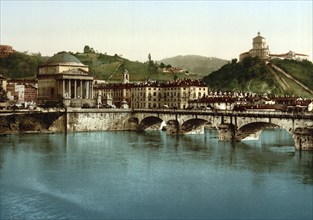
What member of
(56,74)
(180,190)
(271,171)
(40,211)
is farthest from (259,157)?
(56,74)

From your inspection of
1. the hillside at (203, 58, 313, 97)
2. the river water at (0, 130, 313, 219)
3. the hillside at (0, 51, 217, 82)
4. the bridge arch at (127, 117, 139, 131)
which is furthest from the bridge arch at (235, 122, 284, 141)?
the hillside at (0, 51, 217, 82)

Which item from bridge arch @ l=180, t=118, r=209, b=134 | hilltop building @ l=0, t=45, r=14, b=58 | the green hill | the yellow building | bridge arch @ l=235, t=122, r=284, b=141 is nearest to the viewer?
bridge arch @ l=235, t=122, r=284, b=141

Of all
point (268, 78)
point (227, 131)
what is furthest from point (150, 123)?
point (268, 78)

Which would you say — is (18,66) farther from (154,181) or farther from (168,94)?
(154,181)

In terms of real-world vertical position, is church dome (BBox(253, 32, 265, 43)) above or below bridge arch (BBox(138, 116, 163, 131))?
above

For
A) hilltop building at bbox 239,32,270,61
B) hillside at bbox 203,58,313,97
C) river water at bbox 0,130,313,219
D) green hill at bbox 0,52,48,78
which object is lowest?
river water at bbox 0,130,313,219

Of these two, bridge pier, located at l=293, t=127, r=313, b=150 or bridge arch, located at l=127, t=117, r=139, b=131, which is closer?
bridge pier, located at l=293, t=127, r=313, b=150

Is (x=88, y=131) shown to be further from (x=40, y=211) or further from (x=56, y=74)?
(x=40, y=211)

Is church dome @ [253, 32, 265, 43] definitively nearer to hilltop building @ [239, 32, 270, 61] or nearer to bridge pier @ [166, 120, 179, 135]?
hilltop building @ [239, 32, 270, 61]
